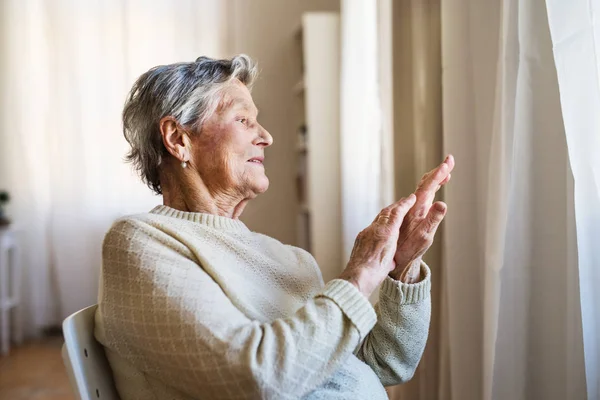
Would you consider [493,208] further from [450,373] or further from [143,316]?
[143,316]

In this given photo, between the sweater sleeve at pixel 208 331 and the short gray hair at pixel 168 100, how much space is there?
0.29 meters

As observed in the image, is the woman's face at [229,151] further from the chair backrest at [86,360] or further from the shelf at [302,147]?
the shelf at [302,147]

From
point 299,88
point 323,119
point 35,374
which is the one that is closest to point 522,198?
point 323,119

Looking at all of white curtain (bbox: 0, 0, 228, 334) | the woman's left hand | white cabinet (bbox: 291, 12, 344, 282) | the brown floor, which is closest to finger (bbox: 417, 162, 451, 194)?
the woman's left hand

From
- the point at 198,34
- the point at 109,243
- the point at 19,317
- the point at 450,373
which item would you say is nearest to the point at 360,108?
the point at 450,373

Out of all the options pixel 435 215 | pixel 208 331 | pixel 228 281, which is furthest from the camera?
pixel 435 215

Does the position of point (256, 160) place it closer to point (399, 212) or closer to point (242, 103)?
point (242, 103)

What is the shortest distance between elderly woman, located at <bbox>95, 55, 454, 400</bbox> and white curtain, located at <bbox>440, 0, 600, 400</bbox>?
32 cm

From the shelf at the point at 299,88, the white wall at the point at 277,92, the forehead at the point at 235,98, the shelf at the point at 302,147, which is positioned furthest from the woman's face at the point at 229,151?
the white wall at the point at 277,92

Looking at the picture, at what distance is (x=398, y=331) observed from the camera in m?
1.14

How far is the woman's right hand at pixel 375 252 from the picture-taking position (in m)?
0.91

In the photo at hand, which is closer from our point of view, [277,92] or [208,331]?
[208,331]

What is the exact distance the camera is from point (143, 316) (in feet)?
2.76

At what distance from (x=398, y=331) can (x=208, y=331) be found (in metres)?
0.47
